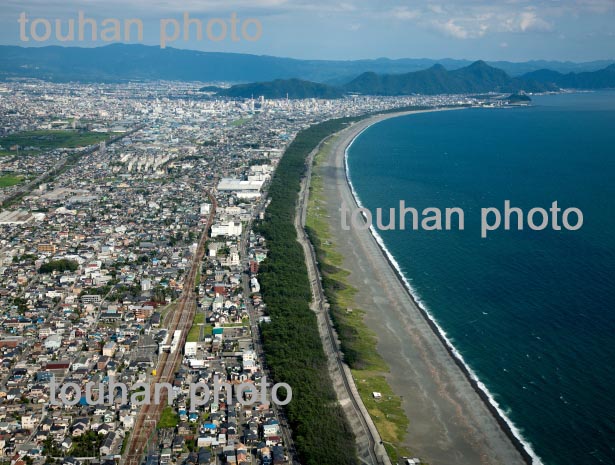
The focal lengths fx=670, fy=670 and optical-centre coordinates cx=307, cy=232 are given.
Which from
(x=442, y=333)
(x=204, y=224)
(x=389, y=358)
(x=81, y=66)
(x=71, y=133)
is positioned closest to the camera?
(x=389, y=358)

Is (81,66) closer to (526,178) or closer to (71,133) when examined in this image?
(71,133)

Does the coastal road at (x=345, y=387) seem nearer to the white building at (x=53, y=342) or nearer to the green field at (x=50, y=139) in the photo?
the white building at (x=53, y=342)

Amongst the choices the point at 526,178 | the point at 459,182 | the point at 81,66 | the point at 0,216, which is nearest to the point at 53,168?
the point at 0,216

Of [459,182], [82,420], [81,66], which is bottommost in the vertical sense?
[82,420]

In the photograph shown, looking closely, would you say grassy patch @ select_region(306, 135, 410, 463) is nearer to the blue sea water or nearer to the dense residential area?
the dense residential area

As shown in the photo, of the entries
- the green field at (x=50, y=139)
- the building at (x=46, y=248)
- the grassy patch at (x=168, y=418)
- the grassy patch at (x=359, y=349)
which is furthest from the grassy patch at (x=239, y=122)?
the grassy patch at (x=168, y=418)

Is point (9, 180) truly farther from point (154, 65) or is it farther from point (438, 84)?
point (154, 65)

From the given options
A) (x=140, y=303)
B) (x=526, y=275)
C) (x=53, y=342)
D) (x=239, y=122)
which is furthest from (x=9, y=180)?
(x=239, y=122)
